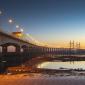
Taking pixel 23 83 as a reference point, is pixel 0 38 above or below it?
above

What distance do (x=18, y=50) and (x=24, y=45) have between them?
19.4 meters

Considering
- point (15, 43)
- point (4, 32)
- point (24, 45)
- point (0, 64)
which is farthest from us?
point (24, 45)

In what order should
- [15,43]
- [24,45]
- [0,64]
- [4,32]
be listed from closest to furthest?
[0,64] < [4,32] < [15,43] < [24,45]

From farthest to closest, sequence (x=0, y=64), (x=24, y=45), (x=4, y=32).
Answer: (x=24, y=45), (x=4, y=32), (x=0, y=64)

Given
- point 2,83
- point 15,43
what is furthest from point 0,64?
point 15,43

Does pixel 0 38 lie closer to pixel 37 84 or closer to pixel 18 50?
pixel 18 50

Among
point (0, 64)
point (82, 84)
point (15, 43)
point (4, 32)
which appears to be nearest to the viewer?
point (82, 84)

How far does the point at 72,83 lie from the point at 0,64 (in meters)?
40.6

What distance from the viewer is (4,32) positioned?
82.1 meters

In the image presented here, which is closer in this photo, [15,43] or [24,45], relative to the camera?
[15,43]

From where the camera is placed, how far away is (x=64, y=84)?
29.2 m

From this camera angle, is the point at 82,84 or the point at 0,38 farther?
the point at 0,38

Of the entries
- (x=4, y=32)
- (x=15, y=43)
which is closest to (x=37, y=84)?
(x=4, y=32)

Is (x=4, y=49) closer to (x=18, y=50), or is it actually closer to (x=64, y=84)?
(x=18, y=50)
